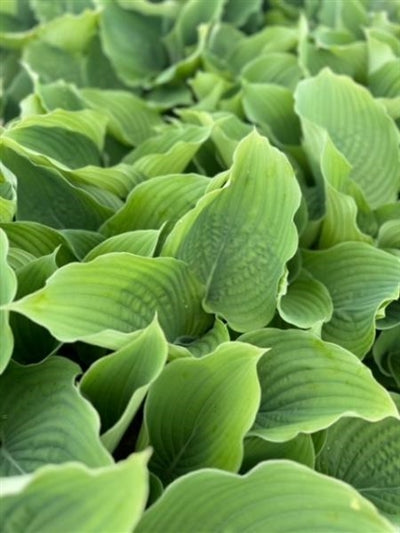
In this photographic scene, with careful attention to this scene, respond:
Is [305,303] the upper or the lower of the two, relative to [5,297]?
lower

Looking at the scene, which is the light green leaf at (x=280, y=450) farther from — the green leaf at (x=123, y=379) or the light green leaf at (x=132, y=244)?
the light green leaf at (x=132, y=244)

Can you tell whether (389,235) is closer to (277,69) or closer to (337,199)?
(337,199)

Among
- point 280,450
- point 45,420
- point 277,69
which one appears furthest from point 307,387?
point 277,69

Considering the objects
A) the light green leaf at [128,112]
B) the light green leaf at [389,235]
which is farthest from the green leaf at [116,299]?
the light green leaf at [128,112]

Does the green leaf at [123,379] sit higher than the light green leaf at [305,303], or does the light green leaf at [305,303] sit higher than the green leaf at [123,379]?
the green leaf at [123,379]

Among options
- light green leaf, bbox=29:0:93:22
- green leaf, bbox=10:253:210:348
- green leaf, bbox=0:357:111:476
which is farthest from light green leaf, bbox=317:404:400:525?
light green leaf, bbox=29:0:93:22

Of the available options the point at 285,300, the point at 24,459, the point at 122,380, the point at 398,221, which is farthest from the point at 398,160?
the point at 24,459
